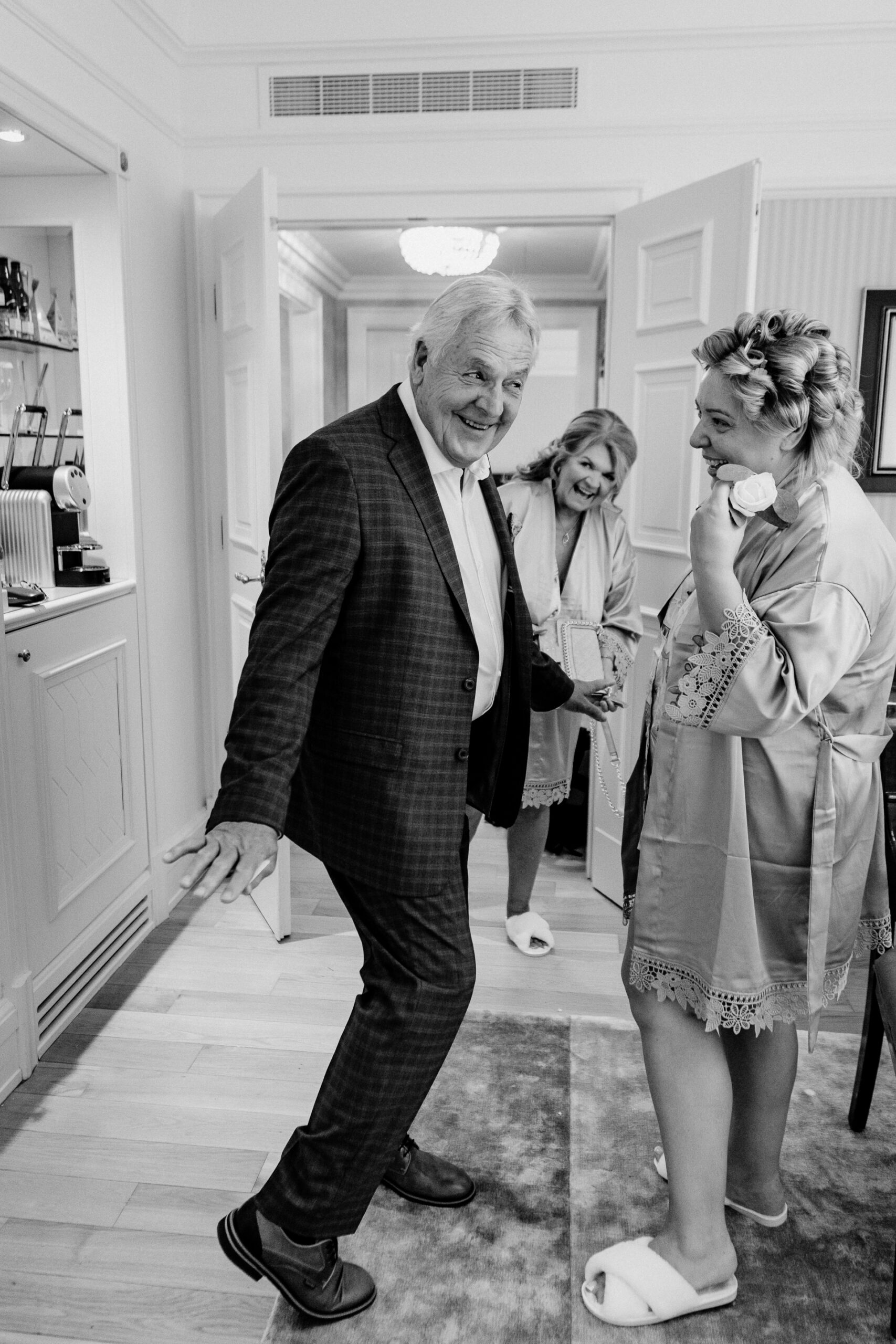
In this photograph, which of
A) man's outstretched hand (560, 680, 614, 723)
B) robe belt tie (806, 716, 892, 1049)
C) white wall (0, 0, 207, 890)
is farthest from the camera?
white wall (0, 0, 207, 890)

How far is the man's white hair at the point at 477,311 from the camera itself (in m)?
1.52

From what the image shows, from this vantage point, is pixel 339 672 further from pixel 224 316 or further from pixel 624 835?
pixel 224 316

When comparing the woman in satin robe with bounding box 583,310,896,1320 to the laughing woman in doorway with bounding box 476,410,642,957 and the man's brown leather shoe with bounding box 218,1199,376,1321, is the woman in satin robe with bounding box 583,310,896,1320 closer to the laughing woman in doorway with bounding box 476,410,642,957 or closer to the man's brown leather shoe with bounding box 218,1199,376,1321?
the man's brown leather shoe with bounding box 218,1199,376,1321

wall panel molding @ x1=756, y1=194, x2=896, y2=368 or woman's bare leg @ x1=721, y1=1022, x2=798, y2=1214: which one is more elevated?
wall panel molding @ x1=756, y1=194, x2=896, y2=368

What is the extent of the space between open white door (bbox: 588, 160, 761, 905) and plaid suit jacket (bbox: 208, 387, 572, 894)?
1.74 meters

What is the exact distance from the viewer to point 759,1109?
70.6 inches

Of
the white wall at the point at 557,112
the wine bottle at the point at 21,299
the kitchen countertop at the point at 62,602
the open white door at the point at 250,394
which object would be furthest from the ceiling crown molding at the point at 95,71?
the kitchen countertop at the point at 62,602

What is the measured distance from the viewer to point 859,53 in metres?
3.15

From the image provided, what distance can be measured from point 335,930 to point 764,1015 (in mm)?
1840

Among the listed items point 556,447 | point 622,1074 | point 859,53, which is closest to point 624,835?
point 622,1074

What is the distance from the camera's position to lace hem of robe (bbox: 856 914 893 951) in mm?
1760

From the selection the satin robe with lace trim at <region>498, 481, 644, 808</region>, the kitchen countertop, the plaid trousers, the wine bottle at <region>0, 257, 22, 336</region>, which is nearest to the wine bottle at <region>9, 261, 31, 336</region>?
the wine bottle at <region>0, 257, 22, 336</region>

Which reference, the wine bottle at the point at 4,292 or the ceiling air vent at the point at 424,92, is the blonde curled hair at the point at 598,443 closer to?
the ceiling air vent at the point at 424,92

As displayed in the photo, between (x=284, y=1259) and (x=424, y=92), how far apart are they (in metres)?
3.32
